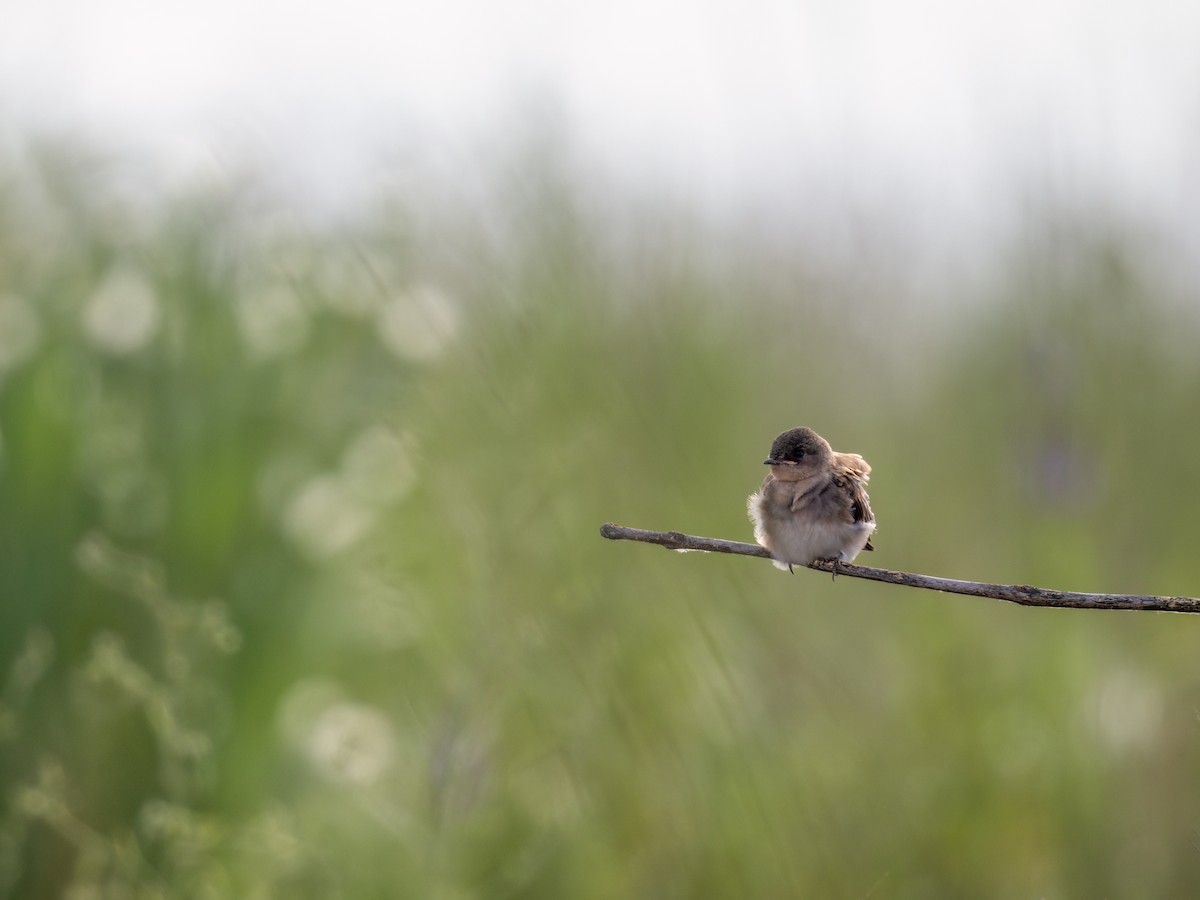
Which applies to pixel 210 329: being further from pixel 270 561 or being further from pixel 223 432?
pixel 270 561

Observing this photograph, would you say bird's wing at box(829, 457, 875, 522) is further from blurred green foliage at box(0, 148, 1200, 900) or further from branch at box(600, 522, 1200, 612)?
branch at box(600, 522, 1200, 612)

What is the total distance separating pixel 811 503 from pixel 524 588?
2.21ft

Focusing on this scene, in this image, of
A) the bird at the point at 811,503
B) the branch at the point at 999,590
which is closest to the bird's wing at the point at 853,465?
the bird at the point at 811,503

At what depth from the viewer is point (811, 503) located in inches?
61.4

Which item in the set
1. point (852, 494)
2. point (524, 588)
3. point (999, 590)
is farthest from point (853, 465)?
point (999, 590)

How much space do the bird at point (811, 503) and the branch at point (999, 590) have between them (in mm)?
529

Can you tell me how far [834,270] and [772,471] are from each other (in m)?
1.11

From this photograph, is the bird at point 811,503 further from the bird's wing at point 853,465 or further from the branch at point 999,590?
the branch at point 999,590

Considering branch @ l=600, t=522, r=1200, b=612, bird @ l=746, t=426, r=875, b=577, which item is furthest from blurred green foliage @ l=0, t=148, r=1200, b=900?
branch @ l=600, t=522, r=1200, b=612

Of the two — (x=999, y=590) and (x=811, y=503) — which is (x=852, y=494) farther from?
(x=999, y=590)

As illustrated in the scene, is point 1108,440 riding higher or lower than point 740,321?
lower

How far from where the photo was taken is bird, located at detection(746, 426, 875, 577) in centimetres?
148

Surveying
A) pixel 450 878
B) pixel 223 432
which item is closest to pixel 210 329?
pixel 223 432

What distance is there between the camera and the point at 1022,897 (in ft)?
7.39
